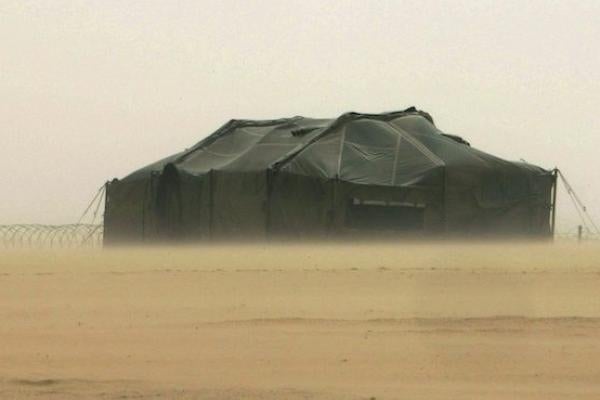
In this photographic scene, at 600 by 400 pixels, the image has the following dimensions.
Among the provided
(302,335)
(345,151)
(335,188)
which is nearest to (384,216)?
(335,188)

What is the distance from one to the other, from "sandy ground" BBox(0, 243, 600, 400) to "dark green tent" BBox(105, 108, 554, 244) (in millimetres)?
15131

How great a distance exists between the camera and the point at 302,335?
1008 cm

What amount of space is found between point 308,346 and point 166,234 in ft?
86.9

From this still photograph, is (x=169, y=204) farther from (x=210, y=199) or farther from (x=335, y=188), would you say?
(x=335, y=188)

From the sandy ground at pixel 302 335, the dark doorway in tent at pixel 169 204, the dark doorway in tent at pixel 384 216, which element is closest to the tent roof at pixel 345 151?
the dark doorway in tent at pixel 169 204

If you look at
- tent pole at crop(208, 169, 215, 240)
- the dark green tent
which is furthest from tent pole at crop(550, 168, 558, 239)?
tent pole at crop(208, 169, 215, 240)

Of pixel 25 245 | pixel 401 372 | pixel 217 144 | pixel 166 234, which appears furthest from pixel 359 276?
pixel 217 144

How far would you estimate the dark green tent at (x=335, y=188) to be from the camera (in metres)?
32.5

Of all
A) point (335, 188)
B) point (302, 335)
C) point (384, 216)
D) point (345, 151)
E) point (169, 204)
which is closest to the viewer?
point (302, 335)

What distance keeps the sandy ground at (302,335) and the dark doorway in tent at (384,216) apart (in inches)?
587

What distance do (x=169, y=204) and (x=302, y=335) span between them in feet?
85.7

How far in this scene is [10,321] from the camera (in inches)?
436

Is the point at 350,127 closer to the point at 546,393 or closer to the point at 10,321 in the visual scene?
the point at 10,321

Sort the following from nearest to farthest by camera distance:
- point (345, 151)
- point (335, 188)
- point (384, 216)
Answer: point (335, 188), point (384, 216), point (345, 151)
